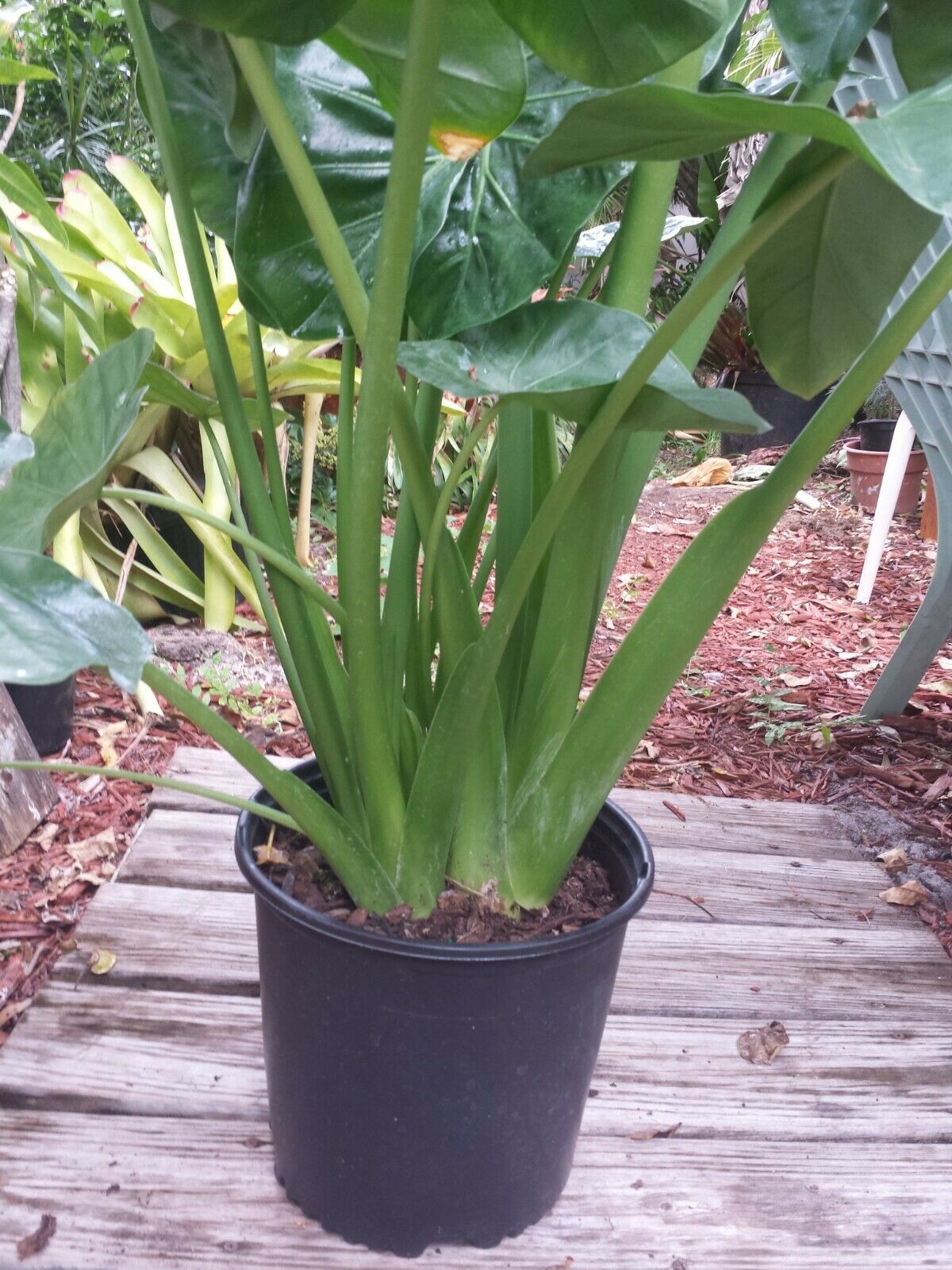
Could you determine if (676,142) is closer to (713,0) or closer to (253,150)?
(713,0)

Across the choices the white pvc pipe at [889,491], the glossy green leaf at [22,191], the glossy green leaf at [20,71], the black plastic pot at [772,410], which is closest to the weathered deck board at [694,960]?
the glossy green leaf at [22,191]

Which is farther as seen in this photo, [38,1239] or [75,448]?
[38,1239]

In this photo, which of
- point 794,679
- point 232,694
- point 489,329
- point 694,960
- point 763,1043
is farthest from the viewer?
point 794,679

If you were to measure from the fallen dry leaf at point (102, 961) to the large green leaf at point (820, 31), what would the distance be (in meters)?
0.92

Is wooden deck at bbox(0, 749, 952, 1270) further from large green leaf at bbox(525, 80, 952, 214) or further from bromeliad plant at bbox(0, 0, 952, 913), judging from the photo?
large green leaf at bbox(525, 80, 952, 214)

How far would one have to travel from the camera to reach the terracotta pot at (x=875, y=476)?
3.41 metres

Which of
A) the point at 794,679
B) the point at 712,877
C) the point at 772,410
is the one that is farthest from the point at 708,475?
the point at 712,877

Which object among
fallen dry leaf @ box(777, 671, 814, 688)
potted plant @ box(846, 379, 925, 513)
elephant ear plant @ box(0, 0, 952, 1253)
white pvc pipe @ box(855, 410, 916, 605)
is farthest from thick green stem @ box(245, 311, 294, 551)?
potted plant @ box(846, 379, 925, 513)

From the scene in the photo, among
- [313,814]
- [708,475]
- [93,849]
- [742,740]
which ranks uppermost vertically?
[313,814]

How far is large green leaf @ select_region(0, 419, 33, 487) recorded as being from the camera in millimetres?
409

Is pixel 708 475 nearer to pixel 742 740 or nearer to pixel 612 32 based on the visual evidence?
pixel 742 740

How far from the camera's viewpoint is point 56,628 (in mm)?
367

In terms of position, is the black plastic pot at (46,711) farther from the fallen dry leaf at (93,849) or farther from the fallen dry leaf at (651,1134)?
the fallen dry leaf at (651,1134)

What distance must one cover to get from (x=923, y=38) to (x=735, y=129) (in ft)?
1.01
